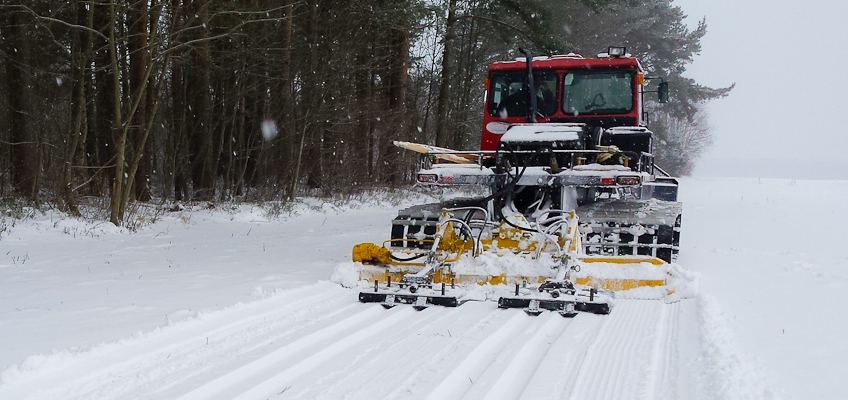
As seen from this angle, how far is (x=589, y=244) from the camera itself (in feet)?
23.7

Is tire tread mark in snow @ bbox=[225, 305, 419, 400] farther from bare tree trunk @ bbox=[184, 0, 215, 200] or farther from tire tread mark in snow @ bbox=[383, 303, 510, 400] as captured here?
bare tree trunk @ bbox=[184, 0, 215, 200]

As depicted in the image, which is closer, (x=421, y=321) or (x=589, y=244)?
(x=421, y=321)

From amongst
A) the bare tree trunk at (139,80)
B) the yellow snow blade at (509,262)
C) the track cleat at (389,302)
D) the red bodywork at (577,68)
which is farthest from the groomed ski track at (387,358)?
the bare tree trunk at (139,80)

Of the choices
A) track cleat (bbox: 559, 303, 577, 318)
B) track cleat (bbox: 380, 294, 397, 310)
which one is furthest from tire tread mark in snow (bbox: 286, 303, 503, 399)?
track cleat (bbox: 559, 303, 577, 318)

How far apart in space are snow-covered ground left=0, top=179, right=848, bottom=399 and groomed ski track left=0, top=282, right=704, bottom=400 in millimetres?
14

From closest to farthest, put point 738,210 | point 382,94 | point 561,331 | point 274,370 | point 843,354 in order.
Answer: point 274,370 → point 843,354 → point 561,331 → point 738,210 → point 382,94

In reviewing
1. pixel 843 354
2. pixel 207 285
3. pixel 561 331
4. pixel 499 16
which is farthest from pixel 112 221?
pixel 499 16

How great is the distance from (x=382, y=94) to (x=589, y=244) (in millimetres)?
16977

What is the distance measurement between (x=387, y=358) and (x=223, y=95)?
547 inches

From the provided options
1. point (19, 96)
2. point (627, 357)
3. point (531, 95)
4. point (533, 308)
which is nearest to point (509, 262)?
point (533, 308)

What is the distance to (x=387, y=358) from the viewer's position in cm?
416

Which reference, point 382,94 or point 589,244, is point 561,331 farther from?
point 382,94

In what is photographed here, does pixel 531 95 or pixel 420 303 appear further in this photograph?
pixel 531 95

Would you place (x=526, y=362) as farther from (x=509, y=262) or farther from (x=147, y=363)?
(x=509, y=262)
